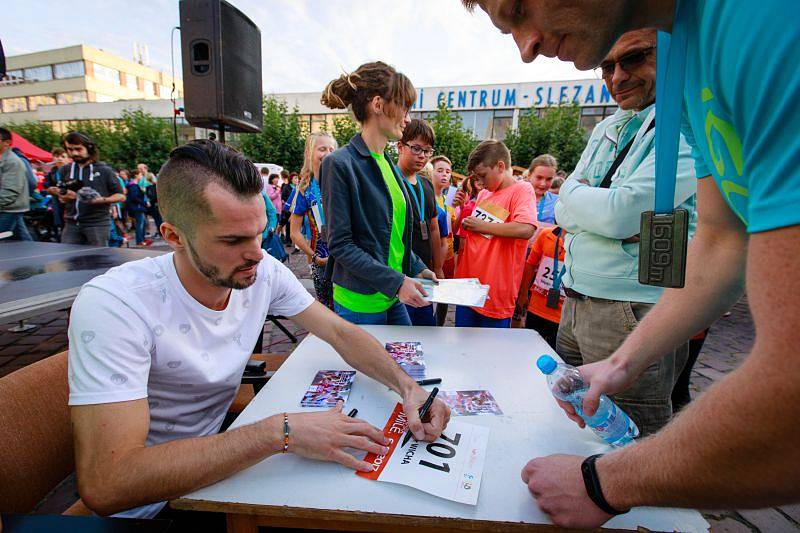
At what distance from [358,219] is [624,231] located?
1211 millimetres

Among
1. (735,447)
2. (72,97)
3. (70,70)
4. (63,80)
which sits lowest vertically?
(735,447)

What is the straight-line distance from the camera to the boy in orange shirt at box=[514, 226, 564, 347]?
2.77m

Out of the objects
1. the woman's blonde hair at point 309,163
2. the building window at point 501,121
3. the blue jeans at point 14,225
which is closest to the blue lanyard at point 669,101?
the woman's blonde hair at point 309,163

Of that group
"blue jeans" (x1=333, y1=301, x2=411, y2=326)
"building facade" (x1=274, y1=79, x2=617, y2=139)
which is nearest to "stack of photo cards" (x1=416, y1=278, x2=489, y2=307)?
"blue jeans" (x1=333, y1=301, x2=411, y2=326)

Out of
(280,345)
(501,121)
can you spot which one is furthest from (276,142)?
(280,345)

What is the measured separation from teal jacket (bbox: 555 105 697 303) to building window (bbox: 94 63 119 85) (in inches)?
2103

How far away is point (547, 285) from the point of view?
300 cm

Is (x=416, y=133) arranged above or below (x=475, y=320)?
above

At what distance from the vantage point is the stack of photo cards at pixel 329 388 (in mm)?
1280

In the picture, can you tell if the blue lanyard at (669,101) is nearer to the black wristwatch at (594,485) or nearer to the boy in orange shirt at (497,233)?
the black wristwatch at (594,485)

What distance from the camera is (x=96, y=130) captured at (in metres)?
23.4

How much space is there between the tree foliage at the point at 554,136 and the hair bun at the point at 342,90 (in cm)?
1669

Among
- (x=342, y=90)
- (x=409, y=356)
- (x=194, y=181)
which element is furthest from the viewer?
(x=342, y=90)

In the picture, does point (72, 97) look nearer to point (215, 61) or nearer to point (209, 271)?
point (215, 61)
